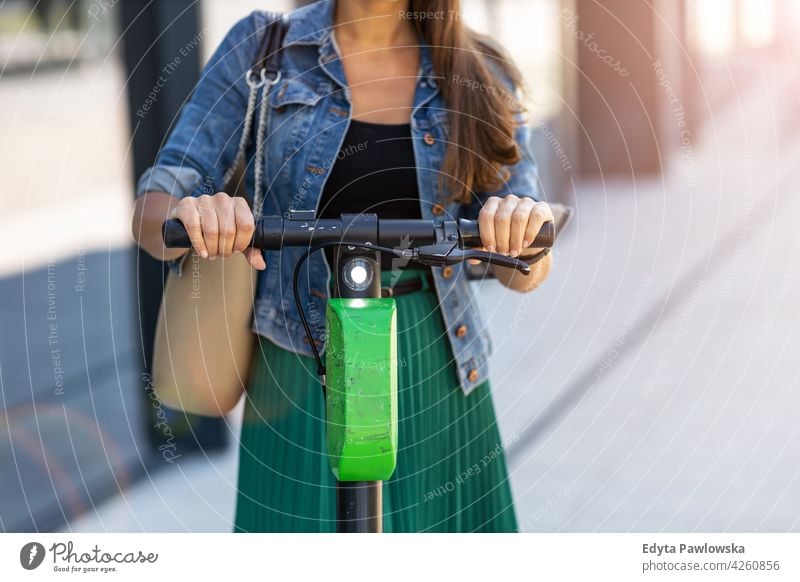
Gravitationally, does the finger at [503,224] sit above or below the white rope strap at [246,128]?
below

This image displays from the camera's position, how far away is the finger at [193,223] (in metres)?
1.50

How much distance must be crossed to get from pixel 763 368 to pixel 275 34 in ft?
11.8

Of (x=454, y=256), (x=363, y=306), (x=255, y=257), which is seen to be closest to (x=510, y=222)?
(x=454, y=256)

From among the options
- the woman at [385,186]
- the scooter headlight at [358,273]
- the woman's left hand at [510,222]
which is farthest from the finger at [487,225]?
the woman at [385,186]

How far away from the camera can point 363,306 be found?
4.82 ft

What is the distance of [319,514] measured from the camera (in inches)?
76.7

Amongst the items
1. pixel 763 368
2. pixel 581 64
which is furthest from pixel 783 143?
pixel 763 368

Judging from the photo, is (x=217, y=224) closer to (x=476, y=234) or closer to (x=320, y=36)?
(x=476, y=234)

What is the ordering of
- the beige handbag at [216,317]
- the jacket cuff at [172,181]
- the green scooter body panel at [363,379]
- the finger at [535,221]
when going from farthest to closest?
the beige handbag at [216,317]
the jacket cuff at [172,181]
the finger at [535,221]
the green scooter body panel at [363,379]

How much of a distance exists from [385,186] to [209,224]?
1.39 ft

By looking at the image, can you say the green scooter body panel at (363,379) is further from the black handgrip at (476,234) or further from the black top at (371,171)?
the black top at (371,171)

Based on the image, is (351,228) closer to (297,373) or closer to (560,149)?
(297,373)

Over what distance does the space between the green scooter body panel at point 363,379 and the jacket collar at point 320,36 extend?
0.57m
